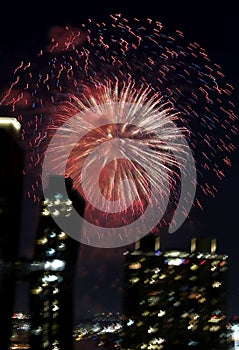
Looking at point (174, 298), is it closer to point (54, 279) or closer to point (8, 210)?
point (54, 279)

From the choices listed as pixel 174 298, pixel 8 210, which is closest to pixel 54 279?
pixel 8 210

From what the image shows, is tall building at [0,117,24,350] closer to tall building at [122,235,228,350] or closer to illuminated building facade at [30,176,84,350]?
illuminated building facade at [30,176,84,350]

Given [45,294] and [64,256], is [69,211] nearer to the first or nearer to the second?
[64,256]

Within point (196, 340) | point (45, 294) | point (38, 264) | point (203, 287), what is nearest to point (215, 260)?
point (203, 287)

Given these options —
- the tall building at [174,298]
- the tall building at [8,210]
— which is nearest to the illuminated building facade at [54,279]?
the tall building at [8,210]

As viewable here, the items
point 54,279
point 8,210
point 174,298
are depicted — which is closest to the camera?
point 8,210

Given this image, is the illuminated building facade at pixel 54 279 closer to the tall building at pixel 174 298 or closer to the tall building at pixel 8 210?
the tall building at pixel 8 210
